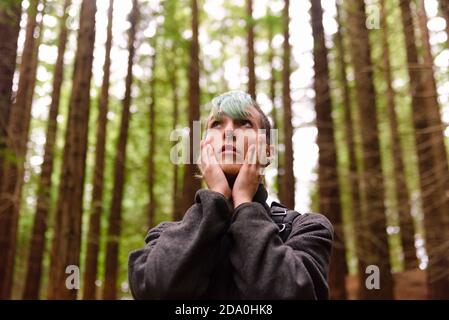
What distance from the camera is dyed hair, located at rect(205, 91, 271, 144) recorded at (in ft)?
7.69

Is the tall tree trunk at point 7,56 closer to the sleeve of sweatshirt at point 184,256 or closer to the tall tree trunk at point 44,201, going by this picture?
the tall tree trunk at point 44,201

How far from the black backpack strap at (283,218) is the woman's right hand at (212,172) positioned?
11.1 inches

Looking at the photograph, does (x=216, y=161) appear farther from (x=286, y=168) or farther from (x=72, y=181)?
(x=286, y=168)

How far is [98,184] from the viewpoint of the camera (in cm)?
1344

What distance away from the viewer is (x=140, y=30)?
15.2 metres

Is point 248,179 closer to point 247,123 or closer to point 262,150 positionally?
point 262,150

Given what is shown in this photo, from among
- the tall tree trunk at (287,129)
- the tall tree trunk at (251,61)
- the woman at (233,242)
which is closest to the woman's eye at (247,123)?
the woman at (233,242)

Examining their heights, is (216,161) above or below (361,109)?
below

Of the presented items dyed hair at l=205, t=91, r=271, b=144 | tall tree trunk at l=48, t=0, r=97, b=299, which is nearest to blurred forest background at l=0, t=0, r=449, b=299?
tall tree trunk at l=48, t=0, r=97, b=299

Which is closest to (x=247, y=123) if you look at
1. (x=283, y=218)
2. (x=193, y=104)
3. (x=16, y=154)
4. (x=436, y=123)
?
(x=283, y=218)

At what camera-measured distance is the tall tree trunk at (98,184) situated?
13.0m

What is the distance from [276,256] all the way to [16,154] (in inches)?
251

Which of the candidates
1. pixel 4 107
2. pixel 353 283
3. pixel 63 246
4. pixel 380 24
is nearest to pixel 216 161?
pixel 63 246

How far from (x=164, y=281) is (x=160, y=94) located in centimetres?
1714
